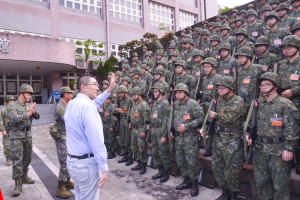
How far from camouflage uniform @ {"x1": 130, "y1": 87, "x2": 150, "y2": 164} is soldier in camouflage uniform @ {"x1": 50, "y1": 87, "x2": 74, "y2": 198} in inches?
79.5

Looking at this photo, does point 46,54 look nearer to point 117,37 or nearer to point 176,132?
point 117,37

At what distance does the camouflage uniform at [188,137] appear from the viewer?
495cm

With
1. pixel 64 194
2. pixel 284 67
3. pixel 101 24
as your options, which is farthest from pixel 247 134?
pixel 101 24

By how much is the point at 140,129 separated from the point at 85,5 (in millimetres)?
18705

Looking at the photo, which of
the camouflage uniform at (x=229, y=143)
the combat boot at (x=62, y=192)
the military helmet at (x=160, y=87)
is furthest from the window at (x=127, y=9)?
the camouflage uniform at (x=229, y=143)

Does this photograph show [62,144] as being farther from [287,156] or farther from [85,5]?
[85,5]

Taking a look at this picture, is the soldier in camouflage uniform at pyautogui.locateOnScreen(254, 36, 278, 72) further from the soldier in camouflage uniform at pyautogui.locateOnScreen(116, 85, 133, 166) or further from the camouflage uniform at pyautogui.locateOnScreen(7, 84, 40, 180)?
the camouflage uniform at pyautogui.locateOnScreen(7, 84, 40, 180)

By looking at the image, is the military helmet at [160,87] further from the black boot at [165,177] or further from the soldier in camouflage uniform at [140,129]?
the black boot at [165,177]

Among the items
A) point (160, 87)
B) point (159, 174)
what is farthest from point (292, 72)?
point (159, 174)

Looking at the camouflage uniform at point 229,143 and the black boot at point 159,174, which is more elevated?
the camouflage uniform at point 229,143

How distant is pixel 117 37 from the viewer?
2325cm

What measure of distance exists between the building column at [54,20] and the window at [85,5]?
3.08 feet

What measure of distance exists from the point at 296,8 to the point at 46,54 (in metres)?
15.1

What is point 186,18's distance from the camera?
30.5 metres
